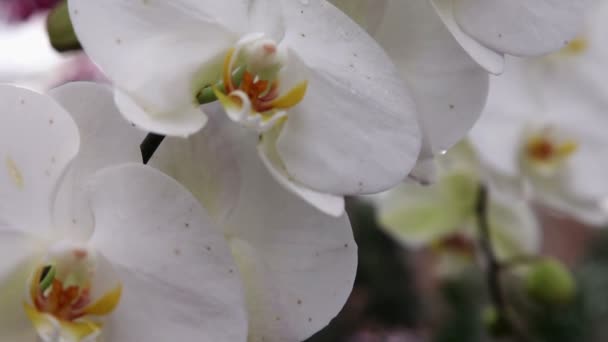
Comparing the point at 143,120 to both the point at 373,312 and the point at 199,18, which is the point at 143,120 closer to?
the point at 199,18

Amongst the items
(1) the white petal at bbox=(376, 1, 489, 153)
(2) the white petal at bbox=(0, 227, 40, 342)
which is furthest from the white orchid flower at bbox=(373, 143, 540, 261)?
(2) the white petal at bbox=(0, 227, 40, 342)

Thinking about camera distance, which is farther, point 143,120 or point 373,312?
point 373,312

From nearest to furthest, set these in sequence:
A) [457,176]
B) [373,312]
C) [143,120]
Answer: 1. [143,120]
2. [457,176]
3. [373,312]

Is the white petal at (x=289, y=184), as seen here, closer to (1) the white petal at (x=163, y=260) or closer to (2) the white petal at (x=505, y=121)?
(1) the white petal at (x=163, y=260)

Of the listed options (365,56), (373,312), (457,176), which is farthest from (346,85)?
(373,312)

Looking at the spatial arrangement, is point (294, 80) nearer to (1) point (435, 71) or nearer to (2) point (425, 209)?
(1) point (435, 71)

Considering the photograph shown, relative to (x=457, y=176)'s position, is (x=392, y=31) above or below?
above
